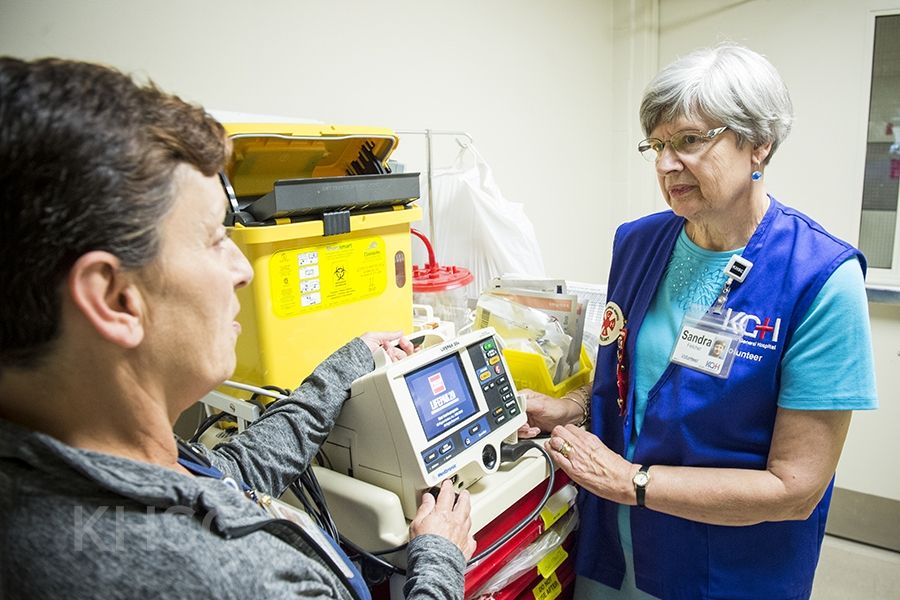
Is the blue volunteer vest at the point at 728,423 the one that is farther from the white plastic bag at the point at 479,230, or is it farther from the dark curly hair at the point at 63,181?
the dark curly hair at the point at 63,181

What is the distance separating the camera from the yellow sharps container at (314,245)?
1.07 meters

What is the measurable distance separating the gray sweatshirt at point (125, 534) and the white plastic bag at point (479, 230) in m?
1.24

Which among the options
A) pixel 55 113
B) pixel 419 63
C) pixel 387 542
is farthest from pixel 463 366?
pixel 419 63

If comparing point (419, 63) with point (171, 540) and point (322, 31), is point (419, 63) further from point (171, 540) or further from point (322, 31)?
point (171, 540)

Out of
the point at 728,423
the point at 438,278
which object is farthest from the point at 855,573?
the point at 438,278

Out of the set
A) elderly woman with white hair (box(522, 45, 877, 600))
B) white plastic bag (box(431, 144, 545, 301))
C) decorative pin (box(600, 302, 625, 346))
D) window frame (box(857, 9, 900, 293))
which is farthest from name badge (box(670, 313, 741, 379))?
window frame (box(857, 9, 900, 293))

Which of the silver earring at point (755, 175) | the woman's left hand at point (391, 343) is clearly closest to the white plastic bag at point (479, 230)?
the woman's left hand at point (391, 343)

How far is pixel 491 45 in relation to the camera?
2.33 metres

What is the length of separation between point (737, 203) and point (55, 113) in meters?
1.07

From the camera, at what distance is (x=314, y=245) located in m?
1.14

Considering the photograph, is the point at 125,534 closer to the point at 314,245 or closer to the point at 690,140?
the point at 314,245

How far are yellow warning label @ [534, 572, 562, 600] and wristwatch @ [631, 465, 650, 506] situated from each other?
341 millimetres

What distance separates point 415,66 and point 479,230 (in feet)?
2.04

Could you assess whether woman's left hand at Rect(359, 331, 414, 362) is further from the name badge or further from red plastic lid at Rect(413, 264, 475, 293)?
the name badge
